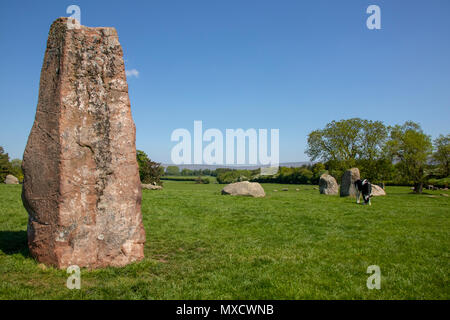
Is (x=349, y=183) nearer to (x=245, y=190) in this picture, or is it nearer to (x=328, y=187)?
(x=328, y=187)

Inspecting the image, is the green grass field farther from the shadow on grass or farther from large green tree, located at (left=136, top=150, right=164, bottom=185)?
large green tree, located at (left=136, top=150, right=164, bottom=185)

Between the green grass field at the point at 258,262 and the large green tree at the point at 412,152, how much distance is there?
941 inches

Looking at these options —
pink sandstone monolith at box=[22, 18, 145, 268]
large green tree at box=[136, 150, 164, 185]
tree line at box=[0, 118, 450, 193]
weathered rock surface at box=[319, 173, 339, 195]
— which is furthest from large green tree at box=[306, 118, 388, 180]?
pink sandstone monolith at box=[22, 18, 145, 268]

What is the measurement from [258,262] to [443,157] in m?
36.6

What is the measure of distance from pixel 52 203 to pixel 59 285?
1773mm

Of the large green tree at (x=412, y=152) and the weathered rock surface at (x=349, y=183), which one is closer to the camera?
the weathered rock surface at (x=349, y=183)

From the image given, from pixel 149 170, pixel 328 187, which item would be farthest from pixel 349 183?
pixel 149 170

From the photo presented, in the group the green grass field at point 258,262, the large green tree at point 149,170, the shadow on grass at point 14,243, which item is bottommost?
the green grass field at point 258,262

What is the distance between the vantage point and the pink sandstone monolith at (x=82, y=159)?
6227mm

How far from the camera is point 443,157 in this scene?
109ft

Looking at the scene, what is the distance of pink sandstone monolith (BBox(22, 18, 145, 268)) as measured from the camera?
20.4 feet

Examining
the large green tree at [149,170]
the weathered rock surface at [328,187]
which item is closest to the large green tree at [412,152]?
the weathered rock surface at [328,187]

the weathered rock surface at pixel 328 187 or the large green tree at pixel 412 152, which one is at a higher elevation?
the large green tree at pixel 412 152

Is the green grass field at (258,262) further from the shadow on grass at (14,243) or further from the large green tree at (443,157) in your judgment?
the large green tree at (443,157)
